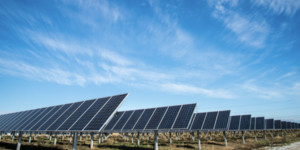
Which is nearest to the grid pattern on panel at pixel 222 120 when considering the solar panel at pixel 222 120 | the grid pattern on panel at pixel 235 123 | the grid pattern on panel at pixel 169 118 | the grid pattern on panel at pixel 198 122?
the solar panel at pixel 222 120

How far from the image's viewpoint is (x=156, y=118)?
72.3 feet

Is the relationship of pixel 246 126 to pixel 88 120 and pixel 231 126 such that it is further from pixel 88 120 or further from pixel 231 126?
pixel 88 120

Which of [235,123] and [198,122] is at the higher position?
[198,122]

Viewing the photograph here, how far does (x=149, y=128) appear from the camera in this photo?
65.3 feet

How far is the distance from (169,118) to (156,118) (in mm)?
2224

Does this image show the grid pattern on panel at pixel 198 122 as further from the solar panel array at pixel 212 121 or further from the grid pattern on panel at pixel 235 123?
the grid pattern on panel at pixel 235 123

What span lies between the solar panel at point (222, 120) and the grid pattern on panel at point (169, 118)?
1106 cm

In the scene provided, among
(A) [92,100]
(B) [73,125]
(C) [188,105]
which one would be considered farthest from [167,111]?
(B) [73,125]

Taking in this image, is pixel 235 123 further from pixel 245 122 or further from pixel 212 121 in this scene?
pixel 212 121

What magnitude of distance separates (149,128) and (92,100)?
8725mm

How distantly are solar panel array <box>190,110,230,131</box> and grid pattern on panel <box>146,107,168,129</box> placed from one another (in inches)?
365

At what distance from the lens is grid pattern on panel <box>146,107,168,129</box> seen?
798 inches

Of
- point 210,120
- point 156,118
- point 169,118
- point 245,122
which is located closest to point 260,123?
point 245,122

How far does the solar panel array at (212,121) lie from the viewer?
1126 inches
